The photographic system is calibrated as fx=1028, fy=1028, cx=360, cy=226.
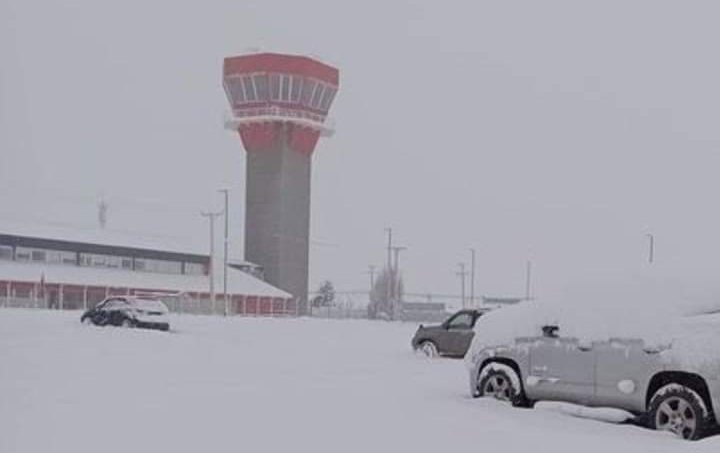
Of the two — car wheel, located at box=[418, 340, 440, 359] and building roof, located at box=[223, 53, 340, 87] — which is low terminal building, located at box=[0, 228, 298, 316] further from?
car wheel, located at box=[418, 340, 440, 359]

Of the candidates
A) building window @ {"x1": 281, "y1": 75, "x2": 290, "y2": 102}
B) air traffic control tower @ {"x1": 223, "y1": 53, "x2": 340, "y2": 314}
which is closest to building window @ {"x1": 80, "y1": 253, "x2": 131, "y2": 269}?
air traffic control tower @ {"x1": 223, "y1": 53, "x2": 340, "y2": 314}

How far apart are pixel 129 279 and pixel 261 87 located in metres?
25.6

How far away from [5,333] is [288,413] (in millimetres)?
16535

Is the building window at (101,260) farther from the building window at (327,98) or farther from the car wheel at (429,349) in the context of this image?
the car wheel at (429,349)

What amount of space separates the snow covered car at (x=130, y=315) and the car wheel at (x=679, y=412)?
22409 millimetres

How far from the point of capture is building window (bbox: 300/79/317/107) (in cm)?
9488

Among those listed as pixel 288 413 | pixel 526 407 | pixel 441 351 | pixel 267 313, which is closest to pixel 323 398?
pixel 288 413

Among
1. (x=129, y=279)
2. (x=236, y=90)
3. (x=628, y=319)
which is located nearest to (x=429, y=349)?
(x=628, y=319)

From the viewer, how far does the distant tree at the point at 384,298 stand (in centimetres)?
9605

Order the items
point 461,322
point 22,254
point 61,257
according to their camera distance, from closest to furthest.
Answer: point 461,322 < point 22,254 < point 61,257

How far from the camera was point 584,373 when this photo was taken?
39.9 feet

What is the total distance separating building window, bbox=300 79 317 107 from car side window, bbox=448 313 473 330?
71468 mm

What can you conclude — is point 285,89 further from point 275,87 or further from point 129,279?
point 129,279

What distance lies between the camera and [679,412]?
11.1 meters
